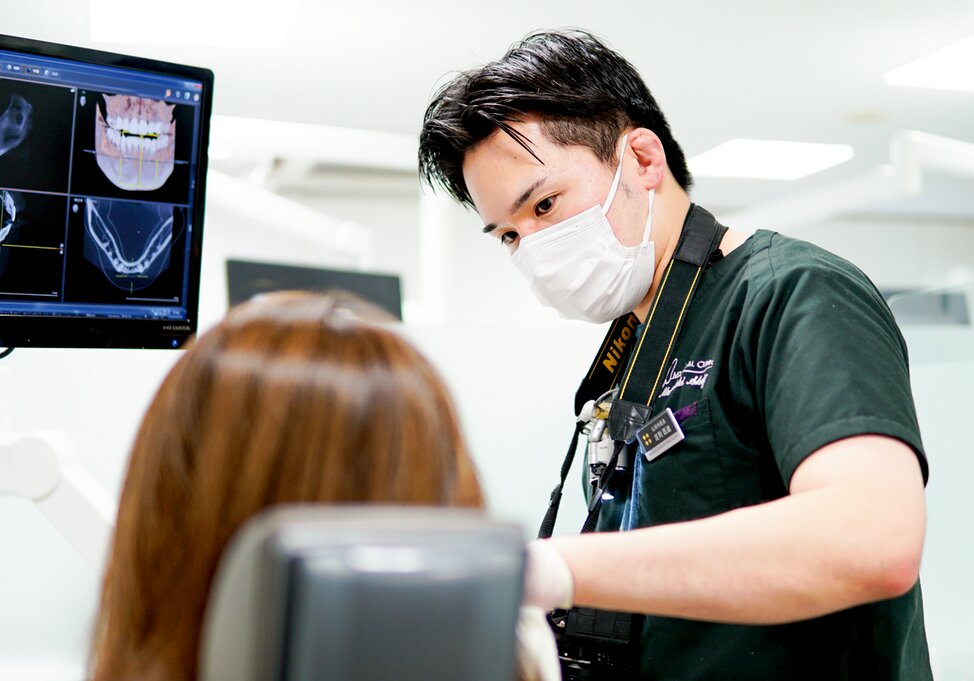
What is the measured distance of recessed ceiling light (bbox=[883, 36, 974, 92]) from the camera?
191 inches

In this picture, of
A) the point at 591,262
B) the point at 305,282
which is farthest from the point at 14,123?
the point at 305,282

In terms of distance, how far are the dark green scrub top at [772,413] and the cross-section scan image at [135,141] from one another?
725 mm

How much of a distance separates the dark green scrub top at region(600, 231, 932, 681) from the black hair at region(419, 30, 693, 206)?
294 mm

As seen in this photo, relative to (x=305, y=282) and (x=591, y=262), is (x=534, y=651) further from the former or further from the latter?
(x=305, y=282)

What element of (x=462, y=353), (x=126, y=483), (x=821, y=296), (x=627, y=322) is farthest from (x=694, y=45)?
(x=126, y=483)

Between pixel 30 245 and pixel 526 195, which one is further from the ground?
pixel 526 195

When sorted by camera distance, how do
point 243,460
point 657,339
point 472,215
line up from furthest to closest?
point 472,215
point 657,339
point 243,460

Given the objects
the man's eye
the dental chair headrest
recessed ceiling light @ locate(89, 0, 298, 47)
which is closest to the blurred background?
recessed ceiling light @ locate(89, 0, 298, 47)

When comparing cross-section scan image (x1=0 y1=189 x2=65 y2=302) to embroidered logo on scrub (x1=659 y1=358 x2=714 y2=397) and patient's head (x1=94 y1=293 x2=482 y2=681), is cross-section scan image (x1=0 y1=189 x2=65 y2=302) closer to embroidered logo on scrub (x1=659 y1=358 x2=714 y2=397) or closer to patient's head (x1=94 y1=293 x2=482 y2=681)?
patient's head (x1=94 y1=293 x2=482 y2=681)

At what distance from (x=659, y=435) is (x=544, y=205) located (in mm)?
405

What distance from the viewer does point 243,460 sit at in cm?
61

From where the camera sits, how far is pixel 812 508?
2.84ft

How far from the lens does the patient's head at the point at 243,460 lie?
598 mm

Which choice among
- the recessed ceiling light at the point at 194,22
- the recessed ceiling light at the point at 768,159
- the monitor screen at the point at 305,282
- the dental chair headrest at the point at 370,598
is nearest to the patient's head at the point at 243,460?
the dental chair headrest at the point at 370,598
